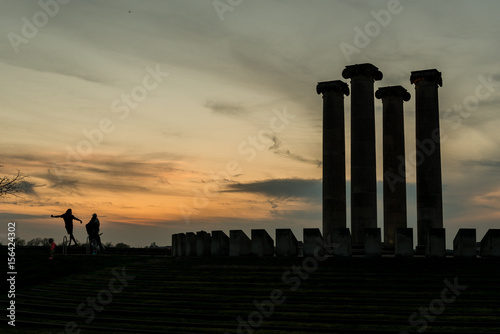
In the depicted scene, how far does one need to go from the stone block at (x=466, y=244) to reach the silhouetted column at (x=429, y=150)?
16694mm

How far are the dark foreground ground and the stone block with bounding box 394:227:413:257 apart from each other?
0.59 meters

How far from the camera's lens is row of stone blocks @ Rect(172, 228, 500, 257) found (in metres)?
34.2

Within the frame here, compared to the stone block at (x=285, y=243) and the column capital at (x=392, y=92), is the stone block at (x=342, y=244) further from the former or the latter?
the column capital at (x=392, y=92)

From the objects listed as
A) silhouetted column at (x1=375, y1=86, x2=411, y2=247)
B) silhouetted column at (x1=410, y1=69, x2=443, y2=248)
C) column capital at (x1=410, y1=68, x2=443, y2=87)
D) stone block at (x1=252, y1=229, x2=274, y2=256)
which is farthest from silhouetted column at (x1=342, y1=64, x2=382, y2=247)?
stone block at (x1=252, y1=229, x2=274, y2=256)

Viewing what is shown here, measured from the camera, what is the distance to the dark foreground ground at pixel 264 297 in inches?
853

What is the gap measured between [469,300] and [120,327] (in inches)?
496

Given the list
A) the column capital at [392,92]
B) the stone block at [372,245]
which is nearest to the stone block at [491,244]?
the stone block at [372,245]

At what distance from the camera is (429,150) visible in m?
51.6

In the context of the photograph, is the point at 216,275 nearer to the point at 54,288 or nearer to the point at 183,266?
the point at 183,266

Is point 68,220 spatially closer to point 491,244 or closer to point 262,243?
point 262,243

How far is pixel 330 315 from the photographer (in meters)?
22.7

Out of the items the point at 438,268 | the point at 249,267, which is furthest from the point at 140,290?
the point at 438,268

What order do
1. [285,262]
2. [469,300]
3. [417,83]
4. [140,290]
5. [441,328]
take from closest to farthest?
[441,328] → [469,300] → [140,290] → [285,262] → [417,83]

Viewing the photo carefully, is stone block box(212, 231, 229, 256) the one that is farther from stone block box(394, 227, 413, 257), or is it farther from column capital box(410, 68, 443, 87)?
column capital box(410, 68, 443, 87)
